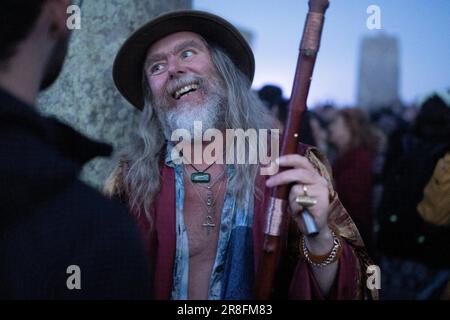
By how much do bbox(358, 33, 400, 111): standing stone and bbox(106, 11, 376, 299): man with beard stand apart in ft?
86.0

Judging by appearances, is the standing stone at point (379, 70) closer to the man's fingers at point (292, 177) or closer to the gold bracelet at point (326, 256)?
the gold bracelet at point (326, 256)

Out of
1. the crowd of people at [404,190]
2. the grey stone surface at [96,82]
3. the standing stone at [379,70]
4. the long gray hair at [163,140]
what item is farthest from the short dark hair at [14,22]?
the standing stone at [379,70]

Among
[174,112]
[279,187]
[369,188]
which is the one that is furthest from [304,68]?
[369,188]

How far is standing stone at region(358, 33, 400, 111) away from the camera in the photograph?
28.3 metres

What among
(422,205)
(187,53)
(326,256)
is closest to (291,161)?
(326,256)

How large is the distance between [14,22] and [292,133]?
2.88ft

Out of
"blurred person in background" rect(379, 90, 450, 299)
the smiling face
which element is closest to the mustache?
the smiling face

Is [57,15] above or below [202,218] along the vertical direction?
above

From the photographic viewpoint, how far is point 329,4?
1588 mm

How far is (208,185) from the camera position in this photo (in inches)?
88.4

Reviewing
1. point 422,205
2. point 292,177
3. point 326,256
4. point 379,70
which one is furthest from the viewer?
point 379,70

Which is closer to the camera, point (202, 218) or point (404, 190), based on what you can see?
point (202, 218)

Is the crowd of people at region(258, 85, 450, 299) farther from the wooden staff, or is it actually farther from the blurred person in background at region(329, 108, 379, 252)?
the wooden staff

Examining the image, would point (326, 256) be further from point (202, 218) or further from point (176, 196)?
point (176, 196)
